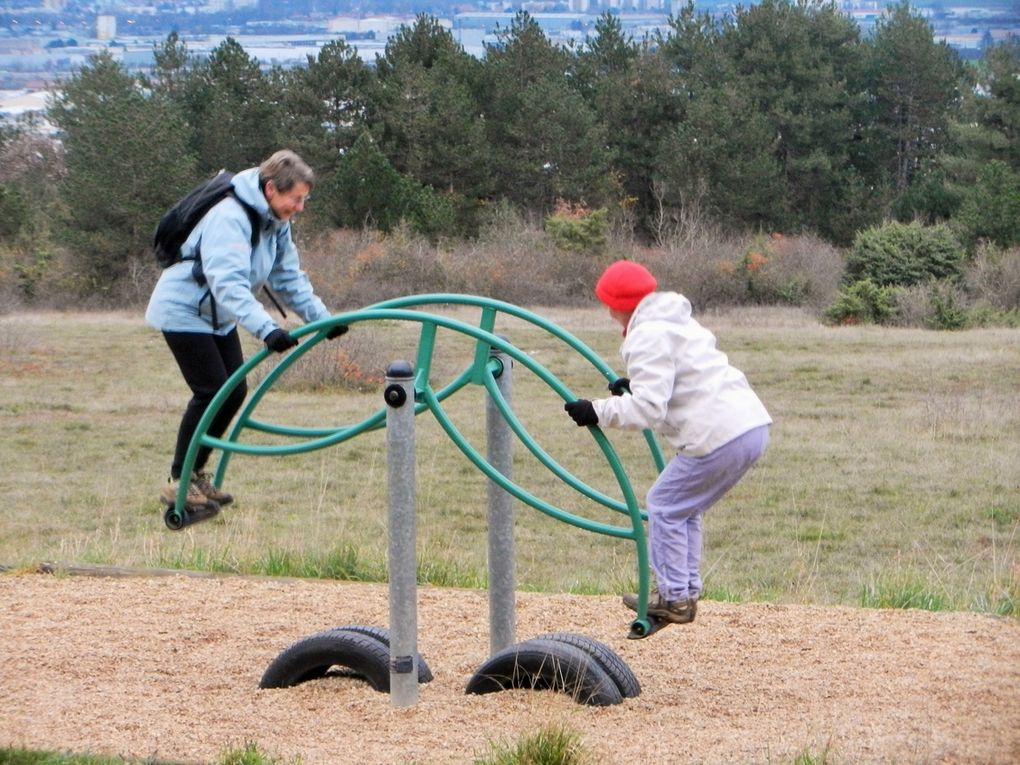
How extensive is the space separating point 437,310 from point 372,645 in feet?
90.8

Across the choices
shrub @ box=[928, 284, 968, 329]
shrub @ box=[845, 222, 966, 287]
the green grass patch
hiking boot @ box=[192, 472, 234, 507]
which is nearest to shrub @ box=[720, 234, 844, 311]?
shrub @ box=[845, 222, 966, 287]

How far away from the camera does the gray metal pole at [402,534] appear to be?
4199 mm

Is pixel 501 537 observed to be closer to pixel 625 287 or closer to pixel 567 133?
pixel 625 287

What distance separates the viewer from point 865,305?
3041 cm

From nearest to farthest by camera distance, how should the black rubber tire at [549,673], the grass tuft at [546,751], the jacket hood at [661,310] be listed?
the grass tuft at [546,751] < the jacket hood at [661,310] < the black rubber tire at [549,673]

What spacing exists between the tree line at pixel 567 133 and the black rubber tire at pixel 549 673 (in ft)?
103

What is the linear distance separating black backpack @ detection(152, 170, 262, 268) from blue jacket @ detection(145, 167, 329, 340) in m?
0.03

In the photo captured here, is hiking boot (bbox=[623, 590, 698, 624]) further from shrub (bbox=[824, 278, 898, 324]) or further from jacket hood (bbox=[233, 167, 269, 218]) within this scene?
shrub (bbox=[824, 278, 898, 324])

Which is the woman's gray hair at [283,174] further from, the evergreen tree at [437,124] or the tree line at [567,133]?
the evergreen tree at [437,124]

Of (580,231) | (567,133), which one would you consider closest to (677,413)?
(580,231)

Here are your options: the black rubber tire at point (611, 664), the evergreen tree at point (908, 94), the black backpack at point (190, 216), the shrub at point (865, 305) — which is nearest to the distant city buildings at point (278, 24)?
the evergreen tree at point (908, 94)

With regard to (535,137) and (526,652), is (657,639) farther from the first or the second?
(535,137)

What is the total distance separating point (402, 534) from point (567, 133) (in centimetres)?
3771

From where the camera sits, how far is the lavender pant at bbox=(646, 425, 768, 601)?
13.4 feet
